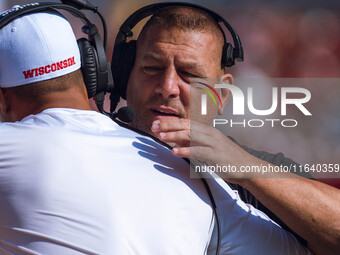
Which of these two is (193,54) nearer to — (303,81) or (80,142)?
(80,142)

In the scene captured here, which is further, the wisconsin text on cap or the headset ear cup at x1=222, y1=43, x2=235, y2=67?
the headset ear cup at x1=222, y1=43, x2=235, y2=67

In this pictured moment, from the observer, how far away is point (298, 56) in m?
3.30

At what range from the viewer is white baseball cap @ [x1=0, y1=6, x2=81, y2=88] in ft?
3.13

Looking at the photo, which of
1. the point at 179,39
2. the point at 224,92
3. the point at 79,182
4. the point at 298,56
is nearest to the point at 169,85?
the point at 179,39

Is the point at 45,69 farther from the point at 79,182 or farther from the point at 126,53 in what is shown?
the point at 126,53

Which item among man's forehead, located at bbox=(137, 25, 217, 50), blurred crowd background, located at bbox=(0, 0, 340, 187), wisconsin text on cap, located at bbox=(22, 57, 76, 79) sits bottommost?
blurred crowd background, located at bbox=(0, 0, 340, 187)

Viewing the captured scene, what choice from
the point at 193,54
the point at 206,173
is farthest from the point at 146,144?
the point at 193,54

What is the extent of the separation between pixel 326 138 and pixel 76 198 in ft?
8.99

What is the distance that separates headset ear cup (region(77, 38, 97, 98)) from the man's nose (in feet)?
2.01

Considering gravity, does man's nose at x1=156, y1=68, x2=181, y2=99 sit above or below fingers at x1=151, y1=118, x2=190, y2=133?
below

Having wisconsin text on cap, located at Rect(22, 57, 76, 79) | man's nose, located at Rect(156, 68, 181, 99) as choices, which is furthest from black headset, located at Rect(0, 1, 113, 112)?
man's nose, located at Rect(156, 68, 181, 99)

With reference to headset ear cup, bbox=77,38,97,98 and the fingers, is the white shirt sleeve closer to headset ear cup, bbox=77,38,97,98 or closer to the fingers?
the fingers

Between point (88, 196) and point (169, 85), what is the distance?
0.99m

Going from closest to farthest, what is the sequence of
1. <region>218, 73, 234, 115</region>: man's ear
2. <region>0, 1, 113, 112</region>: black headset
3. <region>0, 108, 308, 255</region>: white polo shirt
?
<region>0, 108, 308, 255</region>: white polo shirt, <region>0, 1, 113, 112</region>: black headset, <region>218, 73, 234, 115</region>: man's ear
